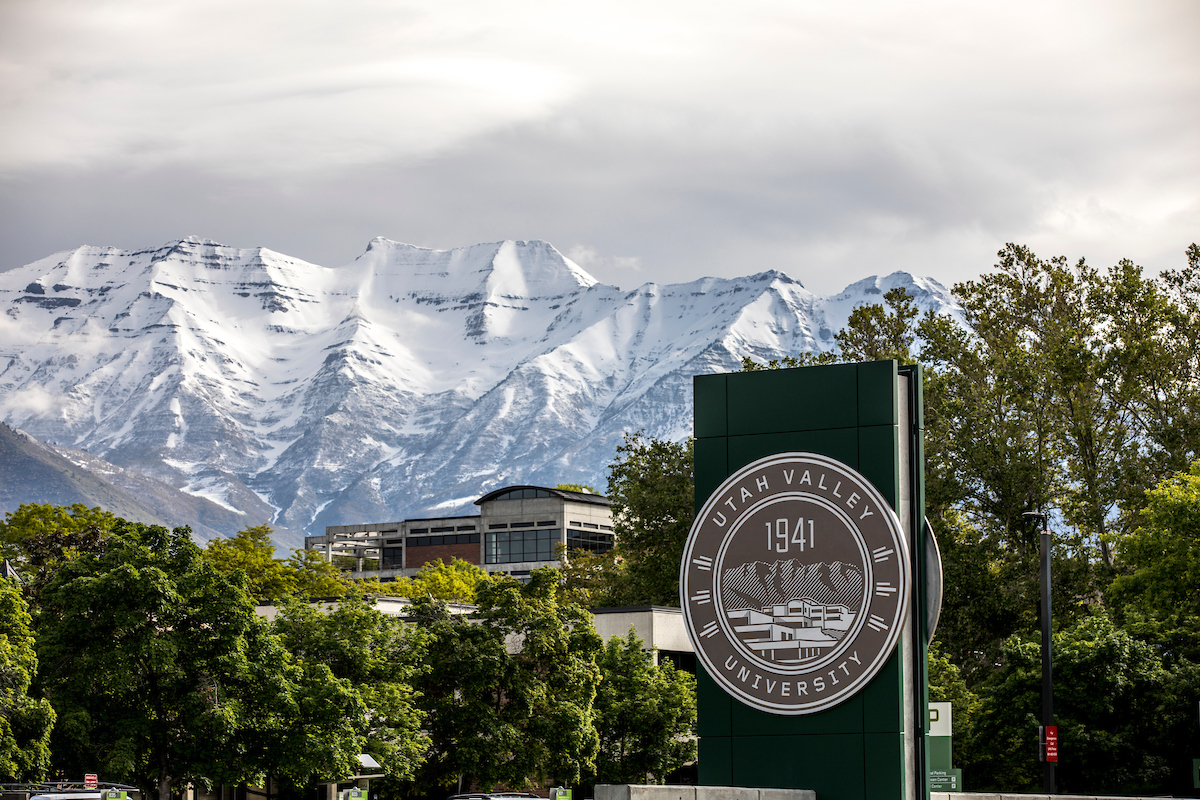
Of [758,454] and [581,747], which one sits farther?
[581,747]

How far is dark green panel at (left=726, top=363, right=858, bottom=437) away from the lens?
2191 centimetres

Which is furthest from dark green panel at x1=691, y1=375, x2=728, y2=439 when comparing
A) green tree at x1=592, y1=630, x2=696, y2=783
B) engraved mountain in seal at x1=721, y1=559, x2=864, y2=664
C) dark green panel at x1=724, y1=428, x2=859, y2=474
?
green tree at x1=592, y1=630, x2=696, y2=783

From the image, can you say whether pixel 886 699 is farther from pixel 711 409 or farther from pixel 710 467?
pixel 711 409

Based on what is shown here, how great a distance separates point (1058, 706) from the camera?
144 ft

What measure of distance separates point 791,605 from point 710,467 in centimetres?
258

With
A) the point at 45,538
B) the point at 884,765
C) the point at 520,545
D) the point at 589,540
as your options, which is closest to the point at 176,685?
the point at 884,765

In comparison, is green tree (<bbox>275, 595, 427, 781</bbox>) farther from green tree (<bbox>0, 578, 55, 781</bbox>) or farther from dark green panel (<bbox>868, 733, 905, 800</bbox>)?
dark green panel (<bbox>868, 733, 905, 800</bbox>)

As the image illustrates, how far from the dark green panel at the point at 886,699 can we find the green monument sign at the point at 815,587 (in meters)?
0.02

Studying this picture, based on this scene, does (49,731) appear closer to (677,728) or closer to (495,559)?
(677,728)

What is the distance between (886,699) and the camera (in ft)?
67.9

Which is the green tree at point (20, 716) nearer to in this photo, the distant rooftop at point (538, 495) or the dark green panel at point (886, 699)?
the dark green panel at point (886, 699)

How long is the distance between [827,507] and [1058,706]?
85.4 feet

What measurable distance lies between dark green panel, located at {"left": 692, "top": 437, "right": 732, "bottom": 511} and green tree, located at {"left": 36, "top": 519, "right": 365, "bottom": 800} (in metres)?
17.4

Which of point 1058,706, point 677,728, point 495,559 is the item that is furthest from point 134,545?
point 495,559
